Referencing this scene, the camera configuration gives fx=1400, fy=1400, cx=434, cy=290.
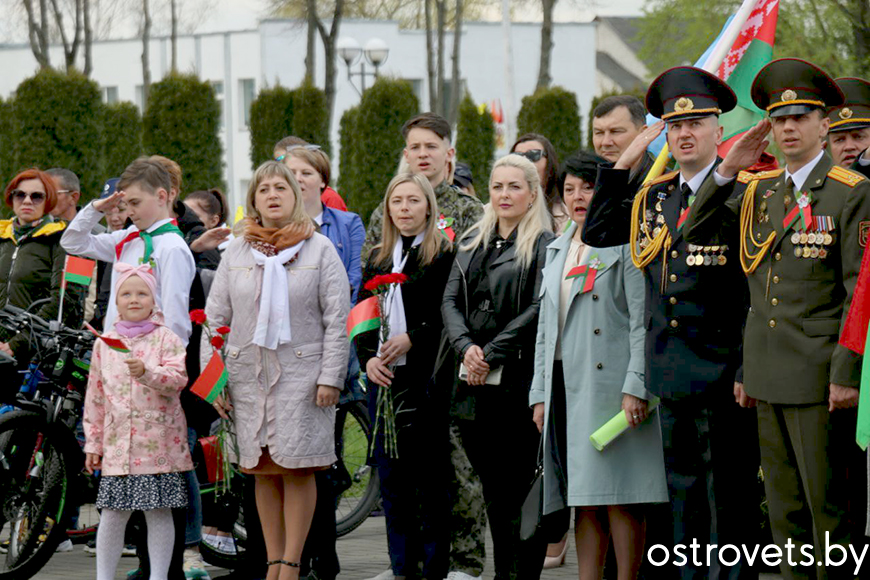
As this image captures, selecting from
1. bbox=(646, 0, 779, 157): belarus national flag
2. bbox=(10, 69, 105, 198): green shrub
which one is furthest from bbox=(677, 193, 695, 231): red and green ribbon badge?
bbox=(10, 69, 105, 198): green shrub

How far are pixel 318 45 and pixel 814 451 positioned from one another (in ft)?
156

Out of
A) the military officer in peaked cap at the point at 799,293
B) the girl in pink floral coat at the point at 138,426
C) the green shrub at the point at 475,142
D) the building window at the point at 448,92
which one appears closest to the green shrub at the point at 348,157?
the green shrub at the point at 475,142

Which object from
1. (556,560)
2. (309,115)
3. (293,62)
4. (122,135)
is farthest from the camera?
(293,62)

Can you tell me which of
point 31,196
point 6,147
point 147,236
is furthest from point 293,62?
point 147,236

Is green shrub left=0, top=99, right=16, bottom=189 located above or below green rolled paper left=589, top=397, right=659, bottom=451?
above

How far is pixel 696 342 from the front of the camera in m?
5.64

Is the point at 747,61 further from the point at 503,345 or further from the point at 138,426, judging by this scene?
the point at 138,426

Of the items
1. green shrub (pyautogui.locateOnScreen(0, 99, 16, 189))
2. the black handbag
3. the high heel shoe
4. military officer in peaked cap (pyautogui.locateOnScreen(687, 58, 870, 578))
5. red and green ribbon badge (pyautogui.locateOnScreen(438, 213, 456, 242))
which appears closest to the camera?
military officer in peaked cap (pyautogui.locateOnScreen(687, 58, 870, 578))

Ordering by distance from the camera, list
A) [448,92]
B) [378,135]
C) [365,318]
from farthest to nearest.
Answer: [448,92] → [378,135] → [365,318]

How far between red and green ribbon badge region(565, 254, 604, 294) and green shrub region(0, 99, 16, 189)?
43.1 ft

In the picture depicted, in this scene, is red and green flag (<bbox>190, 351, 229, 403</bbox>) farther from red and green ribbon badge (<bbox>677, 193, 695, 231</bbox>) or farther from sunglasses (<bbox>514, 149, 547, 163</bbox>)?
sunglasses (<bbox>514, 149, 547, 163</bbox>)

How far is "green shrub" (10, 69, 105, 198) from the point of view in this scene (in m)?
17.9

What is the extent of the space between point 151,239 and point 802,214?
346 centimetres

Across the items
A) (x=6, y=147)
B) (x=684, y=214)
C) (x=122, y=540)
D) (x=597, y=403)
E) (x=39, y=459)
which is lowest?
(x=122, y=540)
